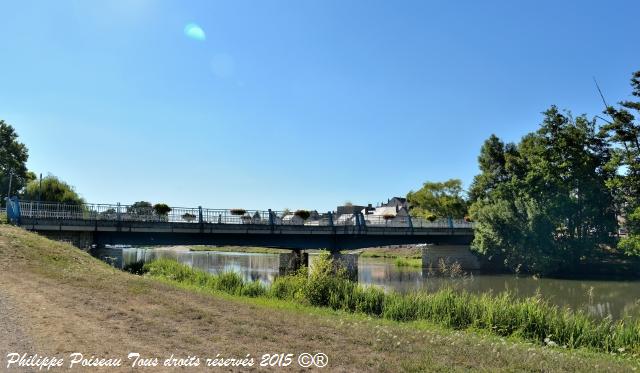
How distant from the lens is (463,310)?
46.3 feet

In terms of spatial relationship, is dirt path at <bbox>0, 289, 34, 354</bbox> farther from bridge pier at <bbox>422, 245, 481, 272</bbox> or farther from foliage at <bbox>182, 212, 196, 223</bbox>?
bridge pier at <bbox>422, 245, 481, 272</bbox>

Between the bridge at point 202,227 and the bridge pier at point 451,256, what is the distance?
729 centimetres

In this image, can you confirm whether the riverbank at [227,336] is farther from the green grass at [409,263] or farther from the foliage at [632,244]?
the green grass at [409,263]

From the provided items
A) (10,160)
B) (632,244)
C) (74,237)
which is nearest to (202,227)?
(74,237)

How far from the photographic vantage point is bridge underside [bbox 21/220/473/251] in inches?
1224

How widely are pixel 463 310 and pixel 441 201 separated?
66.5 meters

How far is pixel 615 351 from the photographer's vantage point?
11047 millimetres

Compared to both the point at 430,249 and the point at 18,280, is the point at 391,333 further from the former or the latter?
the point at 430,249

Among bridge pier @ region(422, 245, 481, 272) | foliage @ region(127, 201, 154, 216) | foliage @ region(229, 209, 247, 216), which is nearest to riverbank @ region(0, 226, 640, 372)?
foliage @ region(127, 201, 154, 216)

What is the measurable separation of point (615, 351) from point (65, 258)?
62.8 feet

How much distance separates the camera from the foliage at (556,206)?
4428 centimetres

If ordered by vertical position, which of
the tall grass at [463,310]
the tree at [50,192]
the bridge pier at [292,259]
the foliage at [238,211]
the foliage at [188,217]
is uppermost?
the tree at [50,192]

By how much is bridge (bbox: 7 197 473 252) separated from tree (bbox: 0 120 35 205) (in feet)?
133

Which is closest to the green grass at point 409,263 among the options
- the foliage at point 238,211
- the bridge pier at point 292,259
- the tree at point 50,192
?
the bridge pier at point 292,259
